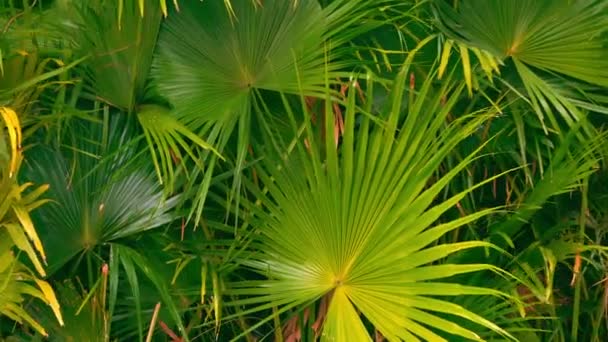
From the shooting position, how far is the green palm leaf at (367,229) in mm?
1682

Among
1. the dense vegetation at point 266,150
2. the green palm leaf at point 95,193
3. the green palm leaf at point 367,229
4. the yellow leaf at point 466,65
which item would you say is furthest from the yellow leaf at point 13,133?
the yellow leaf at point 466,65

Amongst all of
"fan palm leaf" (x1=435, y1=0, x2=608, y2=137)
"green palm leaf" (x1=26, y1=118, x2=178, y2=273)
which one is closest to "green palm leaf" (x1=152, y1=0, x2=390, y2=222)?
"green palm leaf" (x1=26, y1=118, x2=178, y2=273)

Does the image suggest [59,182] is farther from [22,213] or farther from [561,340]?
[561,340]

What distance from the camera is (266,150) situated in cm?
190

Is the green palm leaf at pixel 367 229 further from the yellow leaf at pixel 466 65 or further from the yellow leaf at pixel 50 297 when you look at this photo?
the yellow leaf at pixel 50 297

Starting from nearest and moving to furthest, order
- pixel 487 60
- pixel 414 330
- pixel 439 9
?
pixel 414 330
pixel 487 60
pixel 439 9

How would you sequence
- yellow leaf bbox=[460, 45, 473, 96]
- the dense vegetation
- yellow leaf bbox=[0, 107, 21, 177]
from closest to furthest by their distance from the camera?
yellow leaf bbox=[0, 107, 21, 177]
the dense vegetation
yellow leaf bbox=[460, 45, 473, 96]

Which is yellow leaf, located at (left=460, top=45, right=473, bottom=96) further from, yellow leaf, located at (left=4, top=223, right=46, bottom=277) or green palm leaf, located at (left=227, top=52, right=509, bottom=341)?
yellow leaf, located at (left=4, top=223, right=46, bottom=277)

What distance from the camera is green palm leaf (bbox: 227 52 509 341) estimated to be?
1682 mm

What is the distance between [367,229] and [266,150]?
297 millimetres

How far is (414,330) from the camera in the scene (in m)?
1.64

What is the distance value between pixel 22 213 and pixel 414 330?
0.77 metres

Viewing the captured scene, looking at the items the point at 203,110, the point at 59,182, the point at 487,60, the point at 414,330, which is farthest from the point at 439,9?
the point at 59,182

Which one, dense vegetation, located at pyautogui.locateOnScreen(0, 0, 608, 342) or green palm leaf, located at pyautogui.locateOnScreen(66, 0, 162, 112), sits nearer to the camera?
dense vegetation, located at pyautogui.locateOnScreen(0, 0, 608, 342)
